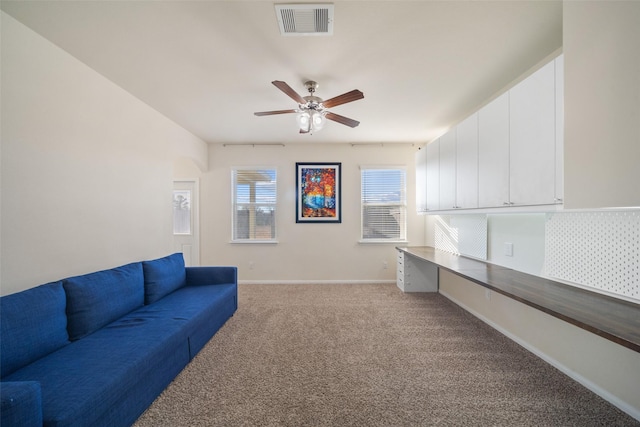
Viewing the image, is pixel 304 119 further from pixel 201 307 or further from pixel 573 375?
pixel 573 375

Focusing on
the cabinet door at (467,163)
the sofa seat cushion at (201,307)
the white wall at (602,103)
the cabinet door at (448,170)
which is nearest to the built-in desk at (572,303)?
the white wall at (602,103)

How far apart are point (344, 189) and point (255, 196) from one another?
168 centimetres

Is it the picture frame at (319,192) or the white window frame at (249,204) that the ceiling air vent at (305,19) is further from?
the white window frame at (249,204)

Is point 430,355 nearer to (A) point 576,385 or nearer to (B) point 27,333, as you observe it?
(A) point 576,385

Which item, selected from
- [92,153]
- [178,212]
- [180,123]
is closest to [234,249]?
[178,212]

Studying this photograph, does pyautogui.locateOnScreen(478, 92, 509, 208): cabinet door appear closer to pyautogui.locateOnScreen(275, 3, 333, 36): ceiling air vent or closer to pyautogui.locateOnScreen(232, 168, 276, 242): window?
pyautogui.locateOnScreen(275, 3, 333, 36): ceiling air vent

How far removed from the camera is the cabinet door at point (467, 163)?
2.62 metres

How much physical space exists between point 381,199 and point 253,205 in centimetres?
242

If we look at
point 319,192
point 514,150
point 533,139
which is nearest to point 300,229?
point 319,192

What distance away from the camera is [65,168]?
2.10m

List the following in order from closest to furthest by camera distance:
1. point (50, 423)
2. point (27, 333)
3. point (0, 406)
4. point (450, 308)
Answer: point (0, 406), point (50, 423), point (27, 333), point (450, 308)

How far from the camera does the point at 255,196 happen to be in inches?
188

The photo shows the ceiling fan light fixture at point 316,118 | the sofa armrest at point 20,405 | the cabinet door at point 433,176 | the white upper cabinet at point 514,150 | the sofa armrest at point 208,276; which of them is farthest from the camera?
the cabinet door at point 433,176

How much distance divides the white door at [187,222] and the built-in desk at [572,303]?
4.31 meters
